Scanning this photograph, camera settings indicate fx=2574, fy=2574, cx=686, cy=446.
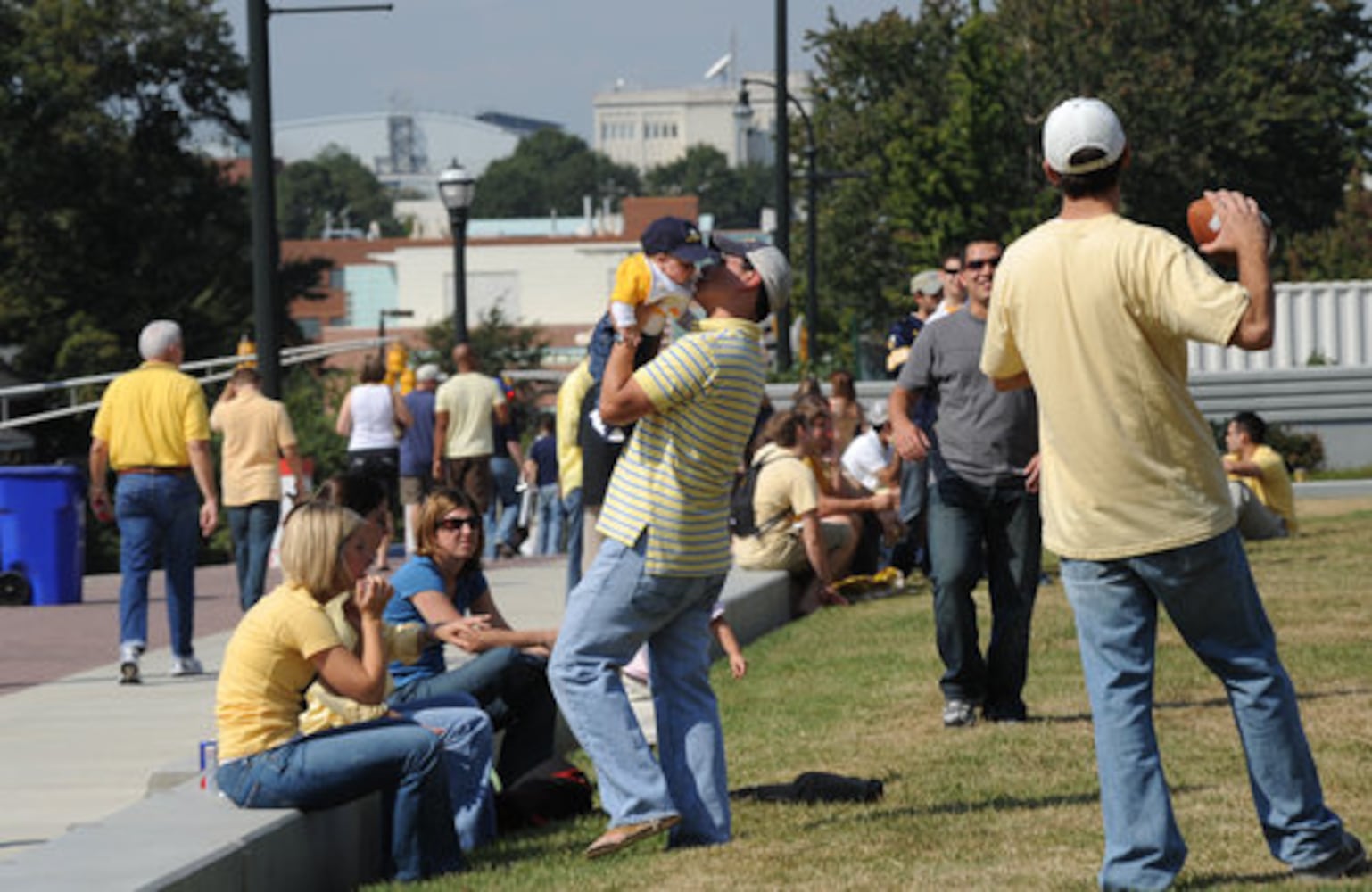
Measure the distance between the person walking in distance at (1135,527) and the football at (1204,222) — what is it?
0.03 meters

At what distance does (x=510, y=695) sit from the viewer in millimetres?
8641

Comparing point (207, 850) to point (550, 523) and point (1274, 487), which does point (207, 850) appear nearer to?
point (1274, 487)

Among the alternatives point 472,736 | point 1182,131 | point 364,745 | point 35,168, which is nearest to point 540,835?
point 472,736

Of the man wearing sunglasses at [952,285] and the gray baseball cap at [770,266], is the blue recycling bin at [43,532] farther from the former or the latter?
the gray baseball cap at [770,266]

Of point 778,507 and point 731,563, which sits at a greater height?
point 731,563

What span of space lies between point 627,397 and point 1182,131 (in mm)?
60292

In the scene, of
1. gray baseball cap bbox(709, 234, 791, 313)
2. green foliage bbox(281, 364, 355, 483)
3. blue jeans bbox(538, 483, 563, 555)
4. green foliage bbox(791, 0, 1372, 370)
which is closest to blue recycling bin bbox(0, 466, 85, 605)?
blue jeans bbox(538, 483, 563, 555)

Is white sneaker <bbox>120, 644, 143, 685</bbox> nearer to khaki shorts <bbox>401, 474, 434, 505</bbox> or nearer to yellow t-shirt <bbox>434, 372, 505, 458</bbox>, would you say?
khaki shorts <bbox>401, 474, 434, 505</bbox>

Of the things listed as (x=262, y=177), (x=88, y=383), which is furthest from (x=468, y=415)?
(x=88, y=383)

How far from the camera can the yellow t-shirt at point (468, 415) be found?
2130cm

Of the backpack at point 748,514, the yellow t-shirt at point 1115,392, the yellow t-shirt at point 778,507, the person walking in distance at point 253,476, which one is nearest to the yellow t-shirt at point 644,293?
the yellow t-shirt at point 1115,392

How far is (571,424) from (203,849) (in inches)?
245

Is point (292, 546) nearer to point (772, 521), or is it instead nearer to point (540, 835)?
Answer: point (540, 835)

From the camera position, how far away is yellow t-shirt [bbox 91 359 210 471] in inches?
506
